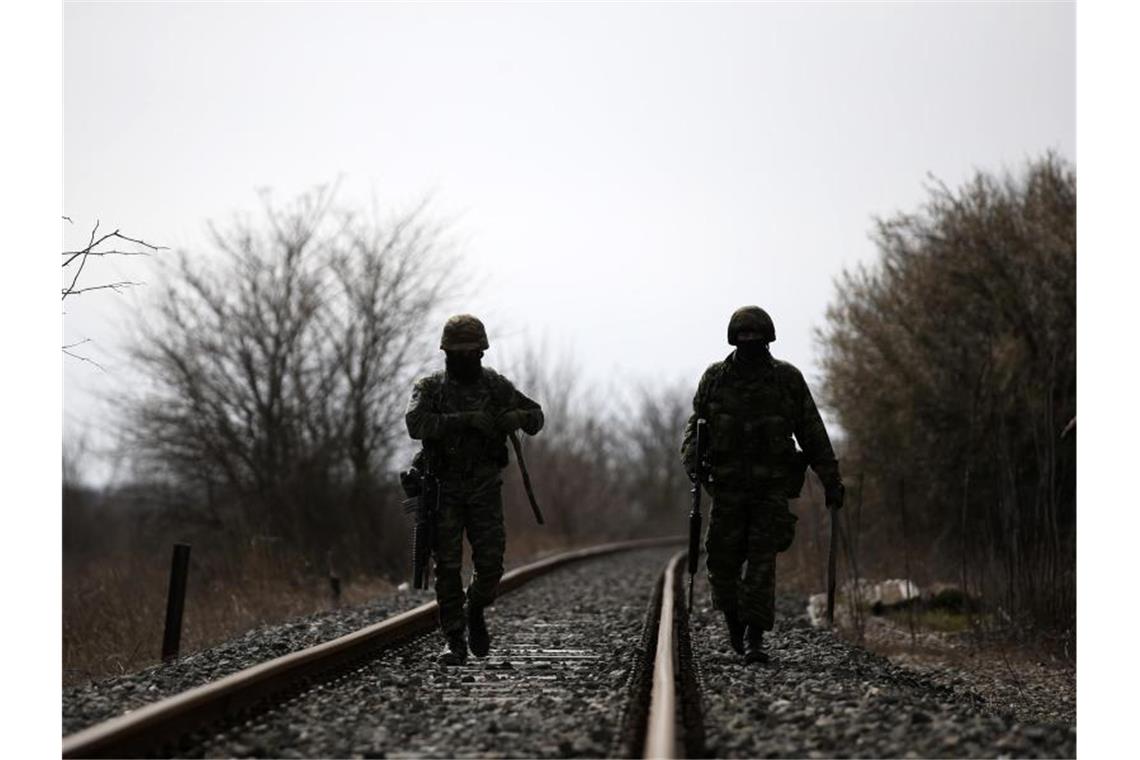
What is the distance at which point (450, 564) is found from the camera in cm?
770

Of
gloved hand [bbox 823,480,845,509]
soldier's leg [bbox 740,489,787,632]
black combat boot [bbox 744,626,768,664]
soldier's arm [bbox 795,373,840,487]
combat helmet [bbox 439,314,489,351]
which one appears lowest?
black combat boot [bbox 744,626,768,664]

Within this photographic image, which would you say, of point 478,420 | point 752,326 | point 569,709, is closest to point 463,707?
point 569,709

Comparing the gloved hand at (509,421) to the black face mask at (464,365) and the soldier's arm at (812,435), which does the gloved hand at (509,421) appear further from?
the soldier's arm at (812,435)

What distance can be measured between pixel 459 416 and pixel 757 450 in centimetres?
169

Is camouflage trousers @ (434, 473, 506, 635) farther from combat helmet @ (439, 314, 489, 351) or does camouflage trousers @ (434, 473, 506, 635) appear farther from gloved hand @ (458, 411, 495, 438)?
combat helmet @ (439, 314, 489, 351)

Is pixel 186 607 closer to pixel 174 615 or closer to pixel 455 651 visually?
pixel 174 615

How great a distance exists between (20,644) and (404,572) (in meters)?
13.6

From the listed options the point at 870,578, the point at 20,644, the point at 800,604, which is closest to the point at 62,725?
the point at 20,644

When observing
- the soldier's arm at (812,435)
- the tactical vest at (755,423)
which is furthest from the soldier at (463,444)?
the soldier's arm at (812,435)

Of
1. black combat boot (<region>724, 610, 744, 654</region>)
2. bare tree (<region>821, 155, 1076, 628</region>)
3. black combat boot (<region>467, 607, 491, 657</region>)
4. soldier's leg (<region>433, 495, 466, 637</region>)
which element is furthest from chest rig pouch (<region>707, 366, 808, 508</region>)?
bare tree (<region>821, 155, 1076, 628</region>)

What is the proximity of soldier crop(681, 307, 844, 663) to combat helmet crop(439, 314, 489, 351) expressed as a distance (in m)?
1.32

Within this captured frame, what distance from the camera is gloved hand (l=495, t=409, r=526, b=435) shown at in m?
7.59

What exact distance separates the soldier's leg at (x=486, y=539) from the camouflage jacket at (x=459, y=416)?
193 mm
